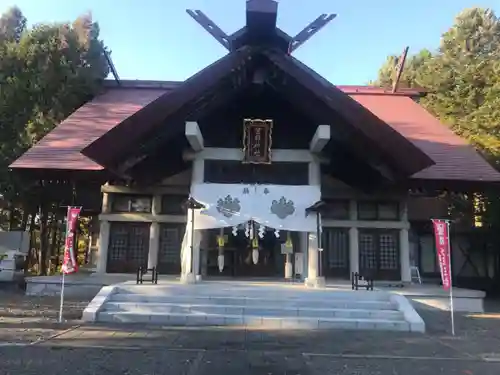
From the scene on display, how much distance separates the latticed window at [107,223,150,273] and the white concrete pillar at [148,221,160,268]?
6.3 inches

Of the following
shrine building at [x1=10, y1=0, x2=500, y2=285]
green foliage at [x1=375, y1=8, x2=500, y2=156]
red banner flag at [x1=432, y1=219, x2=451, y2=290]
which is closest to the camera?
red banner flag at [x1=432, y1=219, x2=451, y2=290]

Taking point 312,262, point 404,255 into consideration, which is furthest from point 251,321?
point 404,255

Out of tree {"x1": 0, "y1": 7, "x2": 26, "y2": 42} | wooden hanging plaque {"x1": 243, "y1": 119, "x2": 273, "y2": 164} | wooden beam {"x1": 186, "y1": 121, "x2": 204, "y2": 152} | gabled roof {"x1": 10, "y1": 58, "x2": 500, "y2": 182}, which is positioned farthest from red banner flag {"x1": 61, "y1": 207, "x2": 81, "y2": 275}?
tree {"x1": 0, "y1": 7, "x2": 26, "y2": 42}

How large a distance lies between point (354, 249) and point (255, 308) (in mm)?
4920

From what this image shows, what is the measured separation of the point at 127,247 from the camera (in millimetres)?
12023

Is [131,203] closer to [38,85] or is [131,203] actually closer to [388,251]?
[38,85]

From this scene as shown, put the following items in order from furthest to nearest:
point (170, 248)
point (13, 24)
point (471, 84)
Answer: point (471, 84) → point (13, 24) → point (170, 248)

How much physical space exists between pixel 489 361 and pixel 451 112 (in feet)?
53.5

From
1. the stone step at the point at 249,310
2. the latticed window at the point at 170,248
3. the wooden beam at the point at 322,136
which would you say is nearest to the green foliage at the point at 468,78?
the wooden beam at the point at 322,136

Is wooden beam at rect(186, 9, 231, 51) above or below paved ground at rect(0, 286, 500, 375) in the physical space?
above

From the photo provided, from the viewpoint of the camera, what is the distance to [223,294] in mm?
8438

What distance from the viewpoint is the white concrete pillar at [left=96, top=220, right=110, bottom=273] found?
38.8 feet

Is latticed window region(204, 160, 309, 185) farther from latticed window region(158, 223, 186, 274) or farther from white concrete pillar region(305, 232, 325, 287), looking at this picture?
latticed window region(158, 223, 186, 274)

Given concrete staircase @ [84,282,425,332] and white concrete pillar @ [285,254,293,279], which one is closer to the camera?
concrete staircase @ [84,282,425,332]
